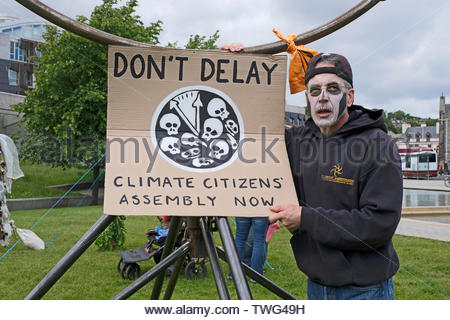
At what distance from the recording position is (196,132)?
55.9 inches

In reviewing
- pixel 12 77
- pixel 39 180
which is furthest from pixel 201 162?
pixel 12 77

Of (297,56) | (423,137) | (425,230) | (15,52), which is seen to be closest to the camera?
(297,56)

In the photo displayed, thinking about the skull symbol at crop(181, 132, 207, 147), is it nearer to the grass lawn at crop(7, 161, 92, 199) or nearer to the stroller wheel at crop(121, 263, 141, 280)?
the stroller wheel at crop(121, 263, 141, 280)

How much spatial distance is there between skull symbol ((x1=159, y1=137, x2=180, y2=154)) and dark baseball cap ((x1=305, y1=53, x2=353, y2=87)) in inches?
23.1

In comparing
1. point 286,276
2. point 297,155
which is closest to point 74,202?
point 286,276

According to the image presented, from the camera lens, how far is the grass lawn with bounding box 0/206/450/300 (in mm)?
3672

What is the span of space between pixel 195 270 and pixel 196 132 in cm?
308

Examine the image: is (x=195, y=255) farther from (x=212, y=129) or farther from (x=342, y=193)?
(x=342, y=193)

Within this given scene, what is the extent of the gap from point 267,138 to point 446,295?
10.6 ft

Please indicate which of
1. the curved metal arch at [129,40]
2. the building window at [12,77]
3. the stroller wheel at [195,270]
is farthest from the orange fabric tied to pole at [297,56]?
the building window at [12,77]

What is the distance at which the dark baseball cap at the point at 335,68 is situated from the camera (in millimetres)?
1440

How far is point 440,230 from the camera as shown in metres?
6.73

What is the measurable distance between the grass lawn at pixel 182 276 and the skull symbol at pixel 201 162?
2343 millimetres

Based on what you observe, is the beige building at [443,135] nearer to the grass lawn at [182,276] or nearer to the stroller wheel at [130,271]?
the grass lawn at [182,276]
